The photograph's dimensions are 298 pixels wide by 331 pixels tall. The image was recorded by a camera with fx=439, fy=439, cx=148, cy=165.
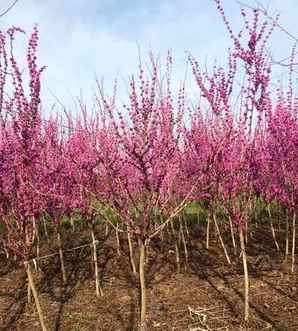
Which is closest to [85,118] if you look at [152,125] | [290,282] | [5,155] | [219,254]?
[5,155]

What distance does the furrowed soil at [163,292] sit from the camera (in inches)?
247

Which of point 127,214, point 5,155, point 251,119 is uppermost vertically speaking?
point 251,119

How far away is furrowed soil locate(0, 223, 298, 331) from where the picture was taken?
628 cm

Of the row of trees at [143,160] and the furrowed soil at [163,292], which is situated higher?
the row of trees at [143,160]

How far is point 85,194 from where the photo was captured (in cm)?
716

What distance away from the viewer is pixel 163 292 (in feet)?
24.1

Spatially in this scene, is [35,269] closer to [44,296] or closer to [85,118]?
[44,296]

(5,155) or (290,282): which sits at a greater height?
(5,155)

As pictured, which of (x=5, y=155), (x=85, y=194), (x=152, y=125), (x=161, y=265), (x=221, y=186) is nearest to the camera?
(x=152, y=125)

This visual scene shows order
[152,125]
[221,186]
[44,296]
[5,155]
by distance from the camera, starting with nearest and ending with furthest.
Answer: [152,125], [5,155], [221,186], [44,296]

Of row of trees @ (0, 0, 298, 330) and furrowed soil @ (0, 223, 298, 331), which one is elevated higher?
row of trees @ (0, 0, 298, 330)

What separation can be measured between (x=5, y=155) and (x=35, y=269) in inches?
147

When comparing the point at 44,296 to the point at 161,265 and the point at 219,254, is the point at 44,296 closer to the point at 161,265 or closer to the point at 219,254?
the point at 161,265

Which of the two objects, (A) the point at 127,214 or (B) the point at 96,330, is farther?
(B) the point at 96,330
